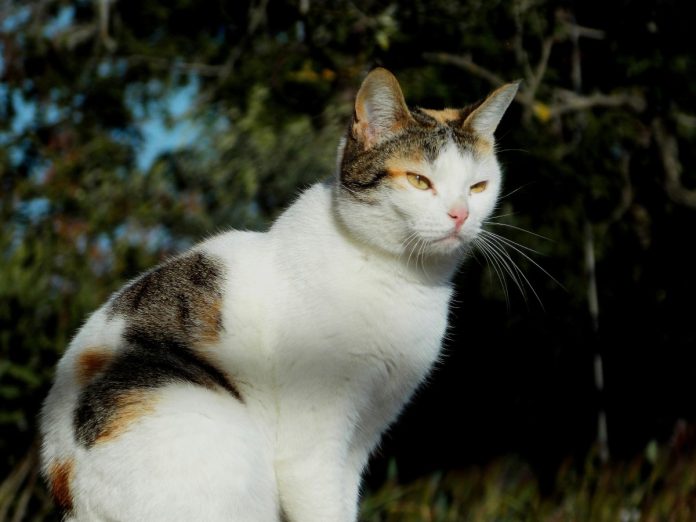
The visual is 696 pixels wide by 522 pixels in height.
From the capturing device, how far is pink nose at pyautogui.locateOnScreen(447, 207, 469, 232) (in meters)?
2.60

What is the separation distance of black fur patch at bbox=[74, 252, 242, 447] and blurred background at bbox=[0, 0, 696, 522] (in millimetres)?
1244

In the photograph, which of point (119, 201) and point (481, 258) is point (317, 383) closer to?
point (481, 258)

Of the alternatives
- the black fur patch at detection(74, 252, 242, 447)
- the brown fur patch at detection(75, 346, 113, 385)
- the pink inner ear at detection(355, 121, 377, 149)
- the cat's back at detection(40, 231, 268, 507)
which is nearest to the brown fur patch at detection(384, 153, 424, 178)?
the pink inner ear at detection(355, 121, 377, 149)

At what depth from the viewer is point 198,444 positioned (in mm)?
2182

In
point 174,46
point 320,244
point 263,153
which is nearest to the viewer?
point 320,244

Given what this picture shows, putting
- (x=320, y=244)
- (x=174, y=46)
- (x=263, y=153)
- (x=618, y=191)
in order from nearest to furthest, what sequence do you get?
1. (x=320, y=244)
2. (x=618, y=191)
3. (x=263, y=153)
4. (x=174, y=46)

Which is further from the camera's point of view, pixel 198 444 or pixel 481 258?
pixel 481 258

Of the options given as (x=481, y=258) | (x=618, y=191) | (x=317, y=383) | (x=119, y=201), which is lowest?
(x=119, y=201)

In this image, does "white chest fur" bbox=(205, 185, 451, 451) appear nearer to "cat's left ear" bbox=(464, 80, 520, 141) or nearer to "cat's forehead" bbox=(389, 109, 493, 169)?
"cat's forehead" bbox=(389, 109, 493, 169)

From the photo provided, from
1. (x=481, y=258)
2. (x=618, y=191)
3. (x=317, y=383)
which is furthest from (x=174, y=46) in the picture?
(x=317, y=383)

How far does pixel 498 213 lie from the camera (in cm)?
452

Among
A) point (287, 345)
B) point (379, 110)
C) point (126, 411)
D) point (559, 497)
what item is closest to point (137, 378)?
point (126, 411)

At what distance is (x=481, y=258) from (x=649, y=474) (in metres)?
1.39

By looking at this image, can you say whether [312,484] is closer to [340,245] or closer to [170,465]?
Result: [170,465]
